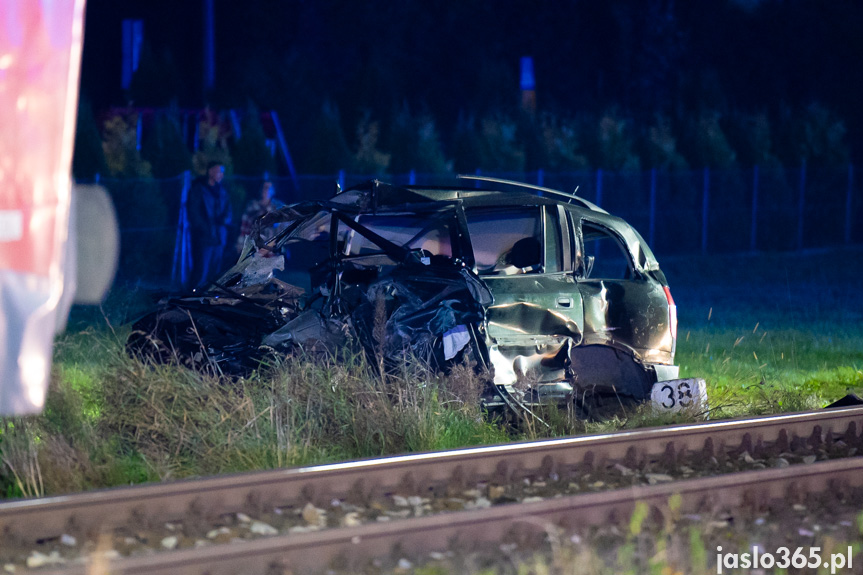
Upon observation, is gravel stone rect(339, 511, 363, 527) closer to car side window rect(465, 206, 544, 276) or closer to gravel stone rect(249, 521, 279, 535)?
gravel stone rect(249, 521, 279, 535)

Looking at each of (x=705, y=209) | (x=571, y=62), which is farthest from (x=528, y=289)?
(x=571, y=62)

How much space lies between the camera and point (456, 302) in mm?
7051

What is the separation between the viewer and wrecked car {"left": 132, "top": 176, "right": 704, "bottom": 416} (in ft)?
Answer: 23.7

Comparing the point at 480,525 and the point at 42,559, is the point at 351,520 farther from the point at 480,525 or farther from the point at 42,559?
the point at 42,559

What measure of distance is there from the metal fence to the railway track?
1374 centimetres

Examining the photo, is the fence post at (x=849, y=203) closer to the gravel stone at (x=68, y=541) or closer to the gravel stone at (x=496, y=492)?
the gravel stone at (x=496, y=492)

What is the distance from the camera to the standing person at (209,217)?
48.4 feet

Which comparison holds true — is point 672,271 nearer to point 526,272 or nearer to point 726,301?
point 726,301

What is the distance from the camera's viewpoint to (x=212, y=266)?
610 inches

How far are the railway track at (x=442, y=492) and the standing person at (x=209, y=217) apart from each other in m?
9.33

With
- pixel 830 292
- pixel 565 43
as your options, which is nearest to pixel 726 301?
pixel 830 292

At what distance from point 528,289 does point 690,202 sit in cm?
1961

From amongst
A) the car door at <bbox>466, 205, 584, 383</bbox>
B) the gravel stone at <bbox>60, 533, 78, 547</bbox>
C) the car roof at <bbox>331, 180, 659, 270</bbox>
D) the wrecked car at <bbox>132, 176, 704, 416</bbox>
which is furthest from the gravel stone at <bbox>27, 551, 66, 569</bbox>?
the car roof at <bbox>331, 180, 659, 270</bbox>

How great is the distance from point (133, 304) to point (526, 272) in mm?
6710
